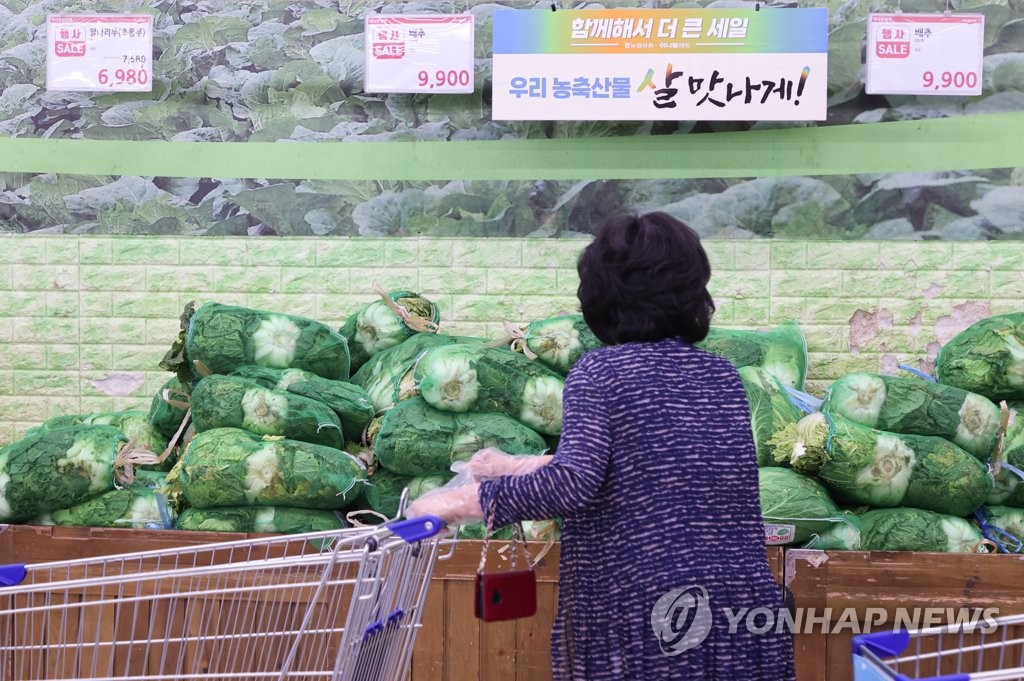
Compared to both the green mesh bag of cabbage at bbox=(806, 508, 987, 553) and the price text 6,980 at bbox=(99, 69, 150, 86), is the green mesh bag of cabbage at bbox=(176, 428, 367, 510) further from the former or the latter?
the price text 6,980 at bbox=(99, 69, 150, 86)

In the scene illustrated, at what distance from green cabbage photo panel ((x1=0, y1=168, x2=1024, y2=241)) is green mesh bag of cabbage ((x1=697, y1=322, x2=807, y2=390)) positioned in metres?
0.97

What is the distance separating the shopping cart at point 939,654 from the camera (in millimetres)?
1911

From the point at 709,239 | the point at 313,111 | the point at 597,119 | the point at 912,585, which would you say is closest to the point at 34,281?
the point at 313,111

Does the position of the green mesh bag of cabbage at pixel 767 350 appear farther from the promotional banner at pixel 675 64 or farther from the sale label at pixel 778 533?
the promotional banner at pixel 675 64

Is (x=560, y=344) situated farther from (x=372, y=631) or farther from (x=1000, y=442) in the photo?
(x=372, y=631)

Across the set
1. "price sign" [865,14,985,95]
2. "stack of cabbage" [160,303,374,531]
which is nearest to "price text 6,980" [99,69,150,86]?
"stack of cabbage" [160,303,374,531]

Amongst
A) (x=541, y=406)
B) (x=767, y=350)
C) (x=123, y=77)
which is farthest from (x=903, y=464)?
(x=123, y=77)

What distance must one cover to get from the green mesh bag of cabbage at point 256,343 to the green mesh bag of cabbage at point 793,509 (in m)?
1.74

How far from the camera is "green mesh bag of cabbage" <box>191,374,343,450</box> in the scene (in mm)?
3861

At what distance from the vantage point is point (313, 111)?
221 inches

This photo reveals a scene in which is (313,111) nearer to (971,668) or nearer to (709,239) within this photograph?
(709,239)

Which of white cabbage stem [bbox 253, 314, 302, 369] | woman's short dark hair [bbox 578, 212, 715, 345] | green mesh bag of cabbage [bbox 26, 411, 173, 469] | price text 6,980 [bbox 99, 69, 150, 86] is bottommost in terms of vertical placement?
green mesh bag of cabbage [bbox 26, 411, 173, 469]

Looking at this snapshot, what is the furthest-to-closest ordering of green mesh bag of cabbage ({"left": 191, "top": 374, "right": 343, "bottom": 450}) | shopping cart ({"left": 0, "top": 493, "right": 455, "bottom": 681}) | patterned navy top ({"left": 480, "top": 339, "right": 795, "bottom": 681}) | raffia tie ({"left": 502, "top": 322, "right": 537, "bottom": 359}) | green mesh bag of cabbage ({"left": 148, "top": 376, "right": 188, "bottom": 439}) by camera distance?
1. green mesh bag of cabbage ({"left": 148, "top": 376, "right": 188, "bottom": 439})
2. raffia tie ({"left": 502, "top": 322, "right": 537, "bottom": 359})
3. green mesh bag of cabbage ({"left": 191, "top": 374, "right": 343, "bottom": 450})
4. shopping cart ({"left": 0, "top": 493, "right": 455, "bottom": 681})
5. patterned navy top ({"left": 480, "top": 339, "right": 795, "bottom": 681})

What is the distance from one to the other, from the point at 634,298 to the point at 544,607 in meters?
1.50
